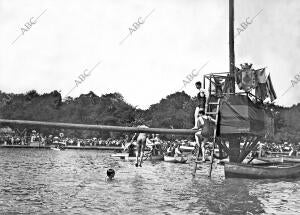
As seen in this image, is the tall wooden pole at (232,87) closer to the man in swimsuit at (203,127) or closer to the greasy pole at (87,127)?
the man in swimsuit at (203,127)

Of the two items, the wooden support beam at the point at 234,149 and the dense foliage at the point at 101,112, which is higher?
the dense foliage at the point at 101,112

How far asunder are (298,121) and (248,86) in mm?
113807

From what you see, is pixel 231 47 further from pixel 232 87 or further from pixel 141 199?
pixel 141 199

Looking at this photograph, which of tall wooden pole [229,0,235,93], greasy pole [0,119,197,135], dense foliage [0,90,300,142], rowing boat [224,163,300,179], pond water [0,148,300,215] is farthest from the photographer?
dense foliage [0,90,300,142]

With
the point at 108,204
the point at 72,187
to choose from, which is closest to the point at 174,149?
the point at 72,187

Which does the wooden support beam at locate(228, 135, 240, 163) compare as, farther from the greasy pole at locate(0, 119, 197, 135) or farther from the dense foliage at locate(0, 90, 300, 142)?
the dense foliage at locate(0, 90, 300, 142)

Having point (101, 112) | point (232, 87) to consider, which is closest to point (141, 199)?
point (232, 87)

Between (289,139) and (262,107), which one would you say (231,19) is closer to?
(262,107)

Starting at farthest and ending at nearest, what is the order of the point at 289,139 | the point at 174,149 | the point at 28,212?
1. the point at 289,139
2. the point at 174,149
3. the point at 28,212

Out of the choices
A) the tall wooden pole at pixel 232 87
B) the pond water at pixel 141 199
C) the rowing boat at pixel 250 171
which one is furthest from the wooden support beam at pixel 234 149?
the pond water at pixel 141 199

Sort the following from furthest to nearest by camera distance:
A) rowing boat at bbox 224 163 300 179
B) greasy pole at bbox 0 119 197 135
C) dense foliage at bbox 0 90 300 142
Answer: dense foliage at bbox 0 90 300 142 < rowing boat at bbox 224 163 300 179 < greasy pole at bbox 0 119 197 135

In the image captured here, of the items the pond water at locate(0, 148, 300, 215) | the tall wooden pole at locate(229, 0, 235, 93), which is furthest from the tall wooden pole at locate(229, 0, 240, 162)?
the pond water at locate(0, 148, 300, 215)

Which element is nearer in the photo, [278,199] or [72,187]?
[278,199]

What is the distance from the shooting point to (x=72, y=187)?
1462cm
